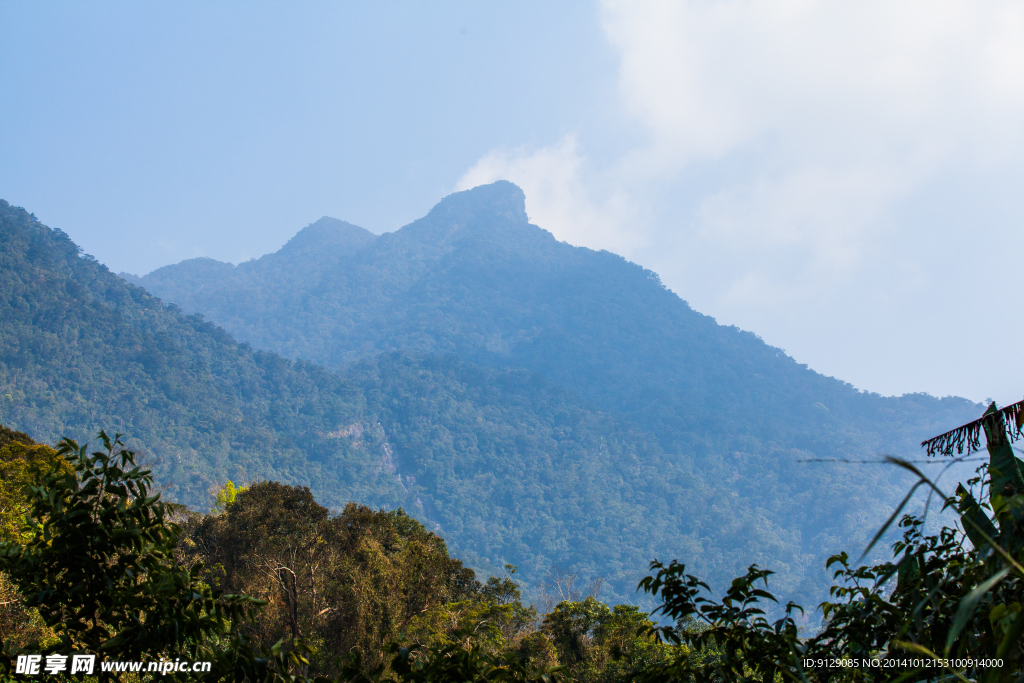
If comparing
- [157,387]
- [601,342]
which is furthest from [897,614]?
[601,342]

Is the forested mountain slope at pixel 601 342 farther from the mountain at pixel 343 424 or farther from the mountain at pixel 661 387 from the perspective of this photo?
the mountain at pixel 343 424

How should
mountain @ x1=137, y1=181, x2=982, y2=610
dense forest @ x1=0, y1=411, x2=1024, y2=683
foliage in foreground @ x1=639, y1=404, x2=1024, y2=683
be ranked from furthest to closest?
mountain @ x1=137, y1=181, x2=982, y2=610 < dense forest @ x1=0, y1=411, x2=1024, y2=683 < foliage in foreground @ x1=639, y1=404, x2=1024, y2=683

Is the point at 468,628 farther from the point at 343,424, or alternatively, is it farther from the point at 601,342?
the point at 601,342

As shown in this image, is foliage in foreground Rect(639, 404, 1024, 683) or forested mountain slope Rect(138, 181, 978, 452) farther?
forested mountain slope Rect(138, 181, 978, 452)

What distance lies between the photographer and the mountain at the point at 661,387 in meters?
112

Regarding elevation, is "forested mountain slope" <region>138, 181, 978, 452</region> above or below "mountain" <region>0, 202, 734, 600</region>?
above

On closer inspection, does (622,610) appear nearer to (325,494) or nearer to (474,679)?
(474,679)

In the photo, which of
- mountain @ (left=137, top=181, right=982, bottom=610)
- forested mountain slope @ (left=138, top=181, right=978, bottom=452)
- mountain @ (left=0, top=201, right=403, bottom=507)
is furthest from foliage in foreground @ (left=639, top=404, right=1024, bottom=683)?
forested mountain slope @ (left=138, top=181, right=978, bottom=452)

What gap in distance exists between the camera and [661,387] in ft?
513

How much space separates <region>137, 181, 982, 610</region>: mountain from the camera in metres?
112

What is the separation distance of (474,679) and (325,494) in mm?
93657

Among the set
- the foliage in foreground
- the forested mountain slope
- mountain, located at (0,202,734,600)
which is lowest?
the foliage in foreground

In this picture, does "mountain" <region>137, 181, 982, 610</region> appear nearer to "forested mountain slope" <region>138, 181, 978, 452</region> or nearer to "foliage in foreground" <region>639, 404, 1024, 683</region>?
"forested mountain slope" <region>138, 181, 978, 452</region>

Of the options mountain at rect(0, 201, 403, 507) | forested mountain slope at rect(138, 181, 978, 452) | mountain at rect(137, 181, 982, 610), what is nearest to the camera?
mountain at rect(0, 201, 403, 507)
